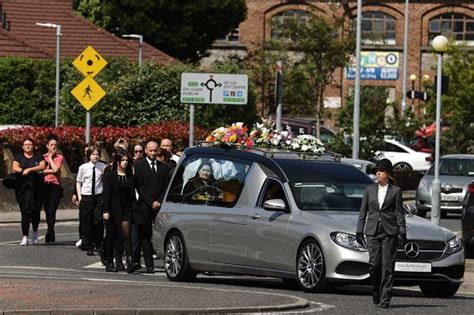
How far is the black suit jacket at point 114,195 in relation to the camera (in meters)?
21.2

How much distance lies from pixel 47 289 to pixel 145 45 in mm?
50618

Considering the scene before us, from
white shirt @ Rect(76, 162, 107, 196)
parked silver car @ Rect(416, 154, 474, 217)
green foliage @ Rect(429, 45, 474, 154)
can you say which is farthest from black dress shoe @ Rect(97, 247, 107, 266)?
green foliage @ Rect(429, 45, 474, 154)

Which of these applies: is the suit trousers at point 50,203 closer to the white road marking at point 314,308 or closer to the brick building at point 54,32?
the white road marking at point 314,308

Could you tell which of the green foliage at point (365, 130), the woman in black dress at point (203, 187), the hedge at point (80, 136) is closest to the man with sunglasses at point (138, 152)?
the woman in black dress at point (203, 187)

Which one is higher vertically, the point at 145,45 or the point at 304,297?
the point at 145,45

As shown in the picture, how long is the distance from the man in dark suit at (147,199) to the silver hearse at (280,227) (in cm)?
75

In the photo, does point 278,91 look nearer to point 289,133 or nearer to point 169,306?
point 289,133

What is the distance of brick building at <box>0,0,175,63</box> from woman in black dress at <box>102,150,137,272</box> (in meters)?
38.7

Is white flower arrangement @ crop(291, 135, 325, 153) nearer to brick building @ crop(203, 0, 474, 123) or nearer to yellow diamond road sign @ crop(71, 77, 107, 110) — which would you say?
yellow diamond road sign @ crop(71, 77, 107, 110)

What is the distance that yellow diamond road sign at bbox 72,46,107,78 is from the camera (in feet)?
104

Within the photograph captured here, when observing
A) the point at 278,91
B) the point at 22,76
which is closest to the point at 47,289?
the point at 278,91

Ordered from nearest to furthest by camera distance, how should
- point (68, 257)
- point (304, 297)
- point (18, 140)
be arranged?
1. point (304, 297)
2. point (68, 257)
3. point (18, 140)

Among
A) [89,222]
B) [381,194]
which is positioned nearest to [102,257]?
[89,222]

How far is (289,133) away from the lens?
2172 cm
